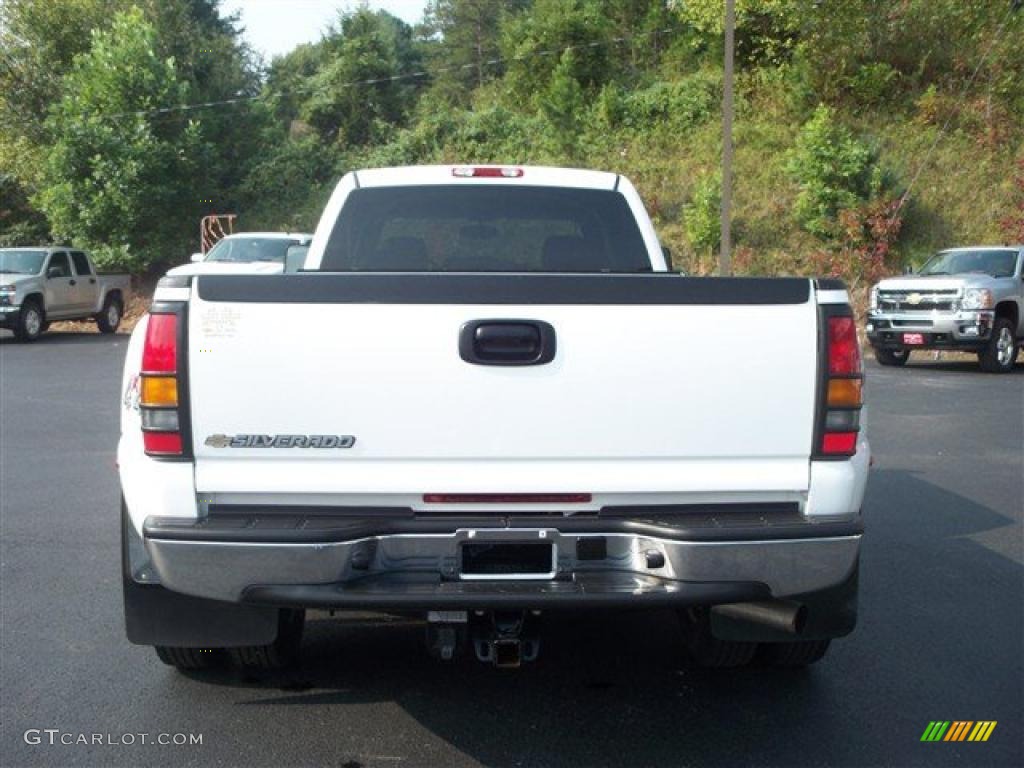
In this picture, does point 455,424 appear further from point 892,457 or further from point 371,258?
point 892,457

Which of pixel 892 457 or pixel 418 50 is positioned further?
pixel 418 50

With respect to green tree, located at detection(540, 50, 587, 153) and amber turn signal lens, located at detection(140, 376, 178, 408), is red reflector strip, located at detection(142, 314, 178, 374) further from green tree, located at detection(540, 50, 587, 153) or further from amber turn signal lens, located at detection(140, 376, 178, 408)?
green tree, located at detection(540, 50, 587, 153)

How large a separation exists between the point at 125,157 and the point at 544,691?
91.9 feet

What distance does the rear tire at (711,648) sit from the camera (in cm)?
460

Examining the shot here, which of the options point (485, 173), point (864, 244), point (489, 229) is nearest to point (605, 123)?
point (864, 244)

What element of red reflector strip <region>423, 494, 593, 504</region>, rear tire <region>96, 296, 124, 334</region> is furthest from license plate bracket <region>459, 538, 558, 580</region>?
rear tire <region>96, 296, 124, 334</region>

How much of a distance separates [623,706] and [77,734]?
6.53 ft

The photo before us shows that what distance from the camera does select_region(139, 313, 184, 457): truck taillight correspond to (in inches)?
144

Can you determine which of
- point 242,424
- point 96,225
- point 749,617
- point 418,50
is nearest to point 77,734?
point 242,424

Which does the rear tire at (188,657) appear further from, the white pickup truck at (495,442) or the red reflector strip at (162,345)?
the red reflector strip at (162,345)

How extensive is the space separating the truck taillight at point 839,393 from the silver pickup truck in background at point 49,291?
2159cm

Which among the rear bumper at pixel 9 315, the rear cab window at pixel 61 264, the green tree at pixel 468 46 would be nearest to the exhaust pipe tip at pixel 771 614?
the rear bumper at pixel 9 315

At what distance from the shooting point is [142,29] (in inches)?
1255

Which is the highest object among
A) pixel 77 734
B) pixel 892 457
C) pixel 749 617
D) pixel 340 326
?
pixel 340 326
